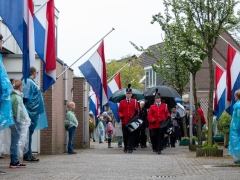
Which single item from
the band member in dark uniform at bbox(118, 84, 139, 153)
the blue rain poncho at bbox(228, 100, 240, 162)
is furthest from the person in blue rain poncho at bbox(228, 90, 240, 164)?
the band member in dark uniform at bbox(118, 84, 139, 153)

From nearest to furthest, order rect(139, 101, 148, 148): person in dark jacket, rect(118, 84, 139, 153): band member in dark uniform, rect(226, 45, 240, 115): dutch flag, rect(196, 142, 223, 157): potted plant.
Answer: rect(196, 142, 223, 157): potted plant < rect(226, 45, 240, 115): dutch flag < rect(118, 84, 139, 153): band member in dark uniform < rect(139, 101, 148, 148): person in dark jacket

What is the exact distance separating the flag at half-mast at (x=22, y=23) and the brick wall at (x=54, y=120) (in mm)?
6690

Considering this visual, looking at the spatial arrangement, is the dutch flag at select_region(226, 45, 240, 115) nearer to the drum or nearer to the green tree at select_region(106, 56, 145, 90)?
the drum

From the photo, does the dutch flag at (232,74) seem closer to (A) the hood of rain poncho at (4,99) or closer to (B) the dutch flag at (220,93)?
(B) the dutch flag at (220,93)

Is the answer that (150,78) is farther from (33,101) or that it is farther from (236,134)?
(236,134)

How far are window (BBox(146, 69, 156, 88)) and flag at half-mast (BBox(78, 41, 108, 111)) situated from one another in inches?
1968

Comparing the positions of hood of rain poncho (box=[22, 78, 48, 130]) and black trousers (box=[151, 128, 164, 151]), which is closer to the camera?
hood of rain poncho (box=[22, 78, 48, 130])

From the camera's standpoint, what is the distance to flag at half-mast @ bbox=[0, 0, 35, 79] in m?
13.9

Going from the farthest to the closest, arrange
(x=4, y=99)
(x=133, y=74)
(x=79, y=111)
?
(x=133, y=74), (x=79, y=111), (x=4, y=99)

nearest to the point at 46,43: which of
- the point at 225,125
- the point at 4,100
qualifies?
the point at 4,100

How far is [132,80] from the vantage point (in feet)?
245

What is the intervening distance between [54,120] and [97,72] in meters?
3.68

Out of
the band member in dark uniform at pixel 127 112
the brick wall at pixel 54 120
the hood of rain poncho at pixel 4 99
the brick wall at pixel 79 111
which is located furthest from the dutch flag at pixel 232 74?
the hood of rain poncho at pixel 4 99

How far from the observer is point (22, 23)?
1424 cm
